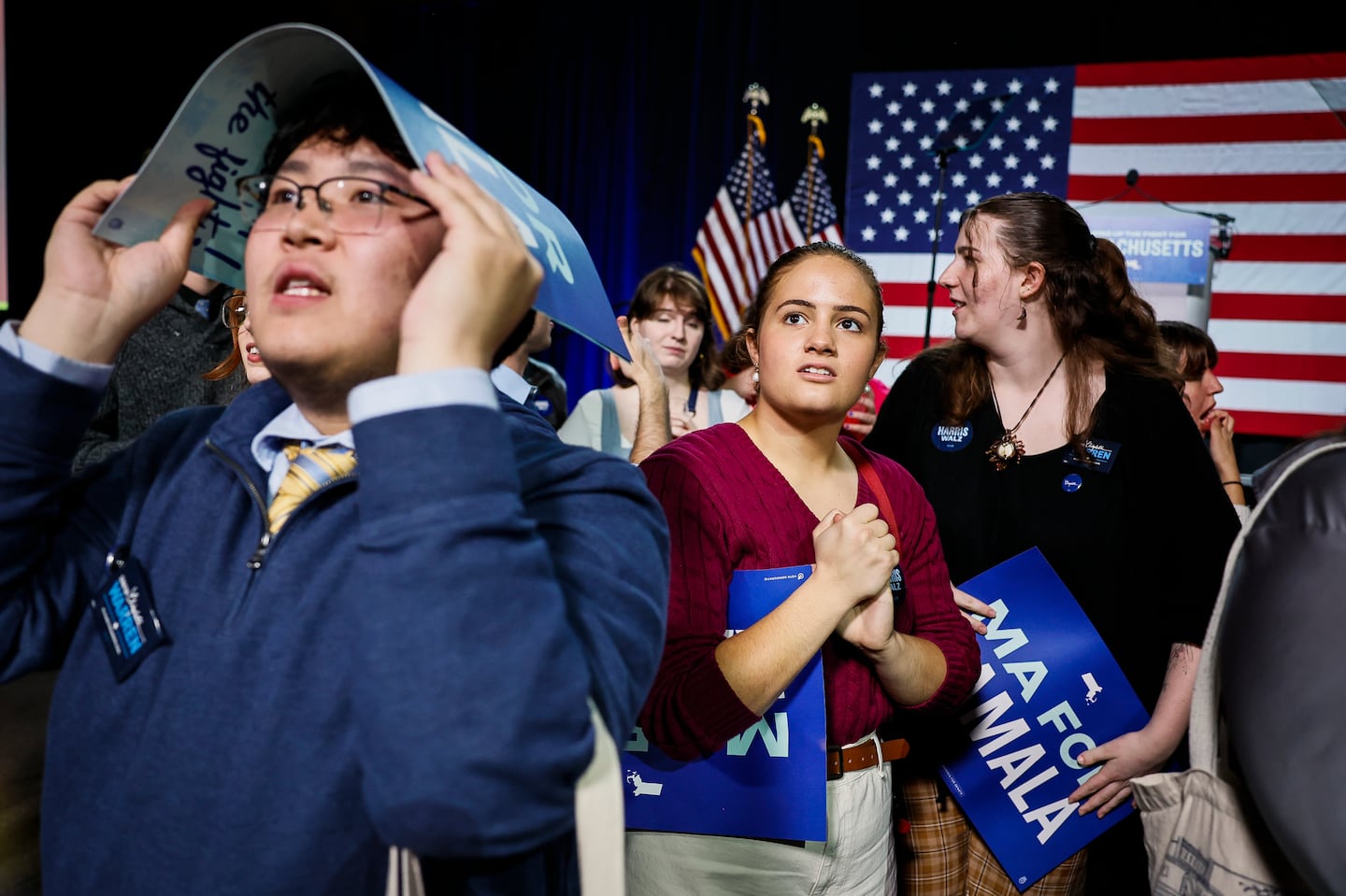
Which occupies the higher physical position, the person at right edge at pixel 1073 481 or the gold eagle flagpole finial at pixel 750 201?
the gold eagle flagpole finial at pixel 750 201

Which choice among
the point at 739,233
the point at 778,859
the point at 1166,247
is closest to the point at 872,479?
the point at 778,859

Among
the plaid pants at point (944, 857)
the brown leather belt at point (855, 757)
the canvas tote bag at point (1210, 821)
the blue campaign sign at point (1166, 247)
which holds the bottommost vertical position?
the plaid pants at point (944, 857)

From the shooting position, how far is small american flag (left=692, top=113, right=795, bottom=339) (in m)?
6.10

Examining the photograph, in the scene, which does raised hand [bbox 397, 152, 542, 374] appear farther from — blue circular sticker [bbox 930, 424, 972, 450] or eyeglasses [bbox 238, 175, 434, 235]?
blue circular sticker [bbox 930, 424, 972, 450]

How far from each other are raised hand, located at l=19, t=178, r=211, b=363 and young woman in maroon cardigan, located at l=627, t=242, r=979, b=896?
0.78m

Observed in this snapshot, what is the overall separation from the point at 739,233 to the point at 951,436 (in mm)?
4165

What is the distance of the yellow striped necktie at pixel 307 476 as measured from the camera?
3.12 feet

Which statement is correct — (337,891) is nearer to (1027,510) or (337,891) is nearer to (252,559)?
(252,559)

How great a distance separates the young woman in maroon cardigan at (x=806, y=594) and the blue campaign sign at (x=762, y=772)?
43 mm

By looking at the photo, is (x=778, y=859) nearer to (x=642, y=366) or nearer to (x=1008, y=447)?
(x=1008, y=447)

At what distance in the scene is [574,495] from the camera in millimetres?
931

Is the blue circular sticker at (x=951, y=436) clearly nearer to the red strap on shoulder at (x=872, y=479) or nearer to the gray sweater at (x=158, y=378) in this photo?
the red strap on shoulder at (x=872, y=479)

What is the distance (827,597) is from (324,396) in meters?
0.76

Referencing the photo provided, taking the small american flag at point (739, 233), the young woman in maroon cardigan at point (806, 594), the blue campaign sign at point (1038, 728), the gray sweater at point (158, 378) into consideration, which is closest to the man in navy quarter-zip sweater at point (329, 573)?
the young woman in maroon cardigan at point (806, 594)
